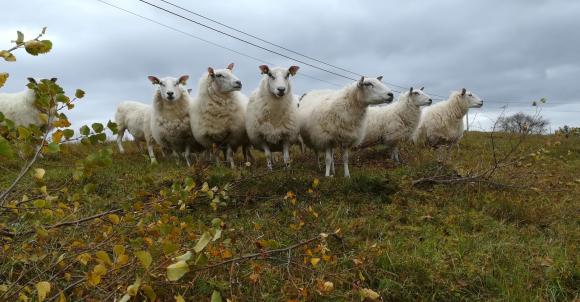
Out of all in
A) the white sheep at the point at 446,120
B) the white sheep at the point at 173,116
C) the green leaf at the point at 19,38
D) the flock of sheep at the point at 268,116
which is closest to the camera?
the green leaf at the point at 19,38

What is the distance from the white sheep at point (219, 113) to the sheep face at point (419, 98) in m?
4.28

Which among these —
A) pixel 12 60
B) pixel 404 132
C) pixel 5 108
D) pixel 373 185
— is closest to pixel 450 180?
pixel 373 185

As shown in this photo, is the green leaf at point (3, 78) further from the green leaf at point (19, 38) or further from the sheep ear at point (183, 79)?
the sheep ear at point (183, 79)

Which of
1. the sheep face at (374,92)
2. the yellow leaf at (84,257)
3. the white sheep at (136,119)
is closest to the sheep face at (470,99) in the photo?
the sheep face at (374,92)

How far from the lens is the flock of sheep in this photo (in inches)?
300

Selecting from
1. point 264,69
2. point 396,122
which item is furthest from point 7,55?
point 396,122

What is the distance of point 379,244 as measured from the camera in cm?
388

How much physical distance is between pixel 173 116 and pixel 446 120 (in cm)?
700

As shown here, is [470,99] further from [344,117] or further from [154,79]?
[154,79]

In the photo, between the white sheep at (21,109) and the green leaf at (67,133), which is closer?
the green leaf at (67,133)

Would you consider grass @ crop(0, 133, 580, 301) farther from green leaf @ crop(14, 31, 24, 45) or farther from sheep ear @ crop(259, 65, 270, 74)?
sheep ear @ crop(259, 65, 270, 74)

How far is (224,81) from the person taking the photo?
27.1ft

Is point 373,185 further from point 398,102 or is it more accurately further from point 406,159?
point 398,102

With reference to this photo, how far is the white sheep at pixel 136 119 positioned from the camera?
10273 millimetres
